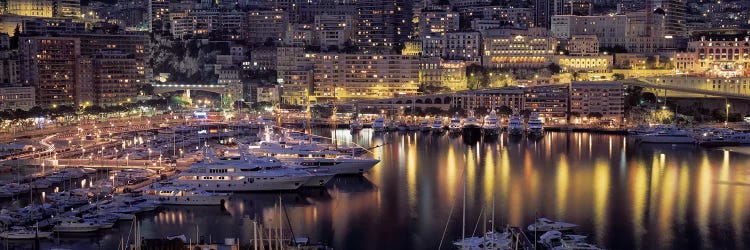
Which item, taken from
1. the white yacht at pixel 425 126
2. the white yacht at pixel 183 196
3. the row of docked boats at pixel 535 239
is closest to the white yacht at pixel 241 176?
the white yacht at pixel 183 196

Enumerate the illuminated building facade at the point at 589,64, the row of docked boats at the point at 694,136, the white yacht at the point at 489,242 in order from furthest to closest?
the illuminated building facade at the point at 589,64
the row of docked boats at the point at 694,136
the white yacht at the point at 489,242

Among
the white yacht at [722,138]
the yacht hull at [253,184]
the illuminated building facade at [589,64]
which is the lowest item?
the yacht hull at [253,184]

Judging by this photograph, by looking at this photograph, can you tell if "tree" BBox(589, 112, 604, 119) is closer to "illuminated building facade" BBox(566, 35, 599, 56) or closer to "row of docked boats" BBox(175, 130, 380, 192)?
"illuminated building facade" BBox(566, 35, 599, 56)

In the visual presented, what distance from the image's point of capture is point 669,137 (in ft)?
105

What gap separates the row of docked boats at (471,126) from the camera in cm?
3472

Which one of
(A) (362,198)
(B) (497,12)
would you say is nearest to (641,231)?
(A) (362,198)

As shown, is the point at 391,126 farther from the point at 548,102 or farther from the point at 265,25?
the point at 265,25

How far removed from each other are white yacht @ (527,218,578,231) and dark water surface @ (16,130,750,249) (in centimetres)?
28

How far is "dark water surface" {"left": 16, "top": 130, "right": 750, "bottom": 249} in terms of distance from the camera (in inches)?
670

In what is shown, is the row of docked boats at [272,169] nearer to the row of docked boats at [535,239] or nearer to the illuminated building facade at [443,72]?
the row of docked boats at [535,239]

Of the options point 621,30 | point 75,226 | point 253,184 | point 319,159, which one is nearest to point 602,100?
point 621,30

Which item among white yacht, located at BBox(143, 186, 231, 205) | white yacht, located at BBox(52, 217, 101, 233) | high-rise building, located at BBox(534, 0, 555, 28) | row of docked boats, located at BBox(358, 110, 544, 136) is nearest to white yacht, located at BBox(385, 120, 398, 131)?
row of docked boats, located at BBox(358, 110, 544, 136)

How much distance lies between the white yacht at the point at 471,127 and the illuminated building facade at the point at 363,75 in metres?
7.03

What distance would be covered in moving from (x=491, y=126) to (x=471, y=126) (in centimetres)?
73
